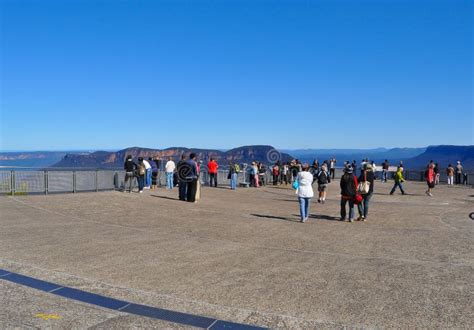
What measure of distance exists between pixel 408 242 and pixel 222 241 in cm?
410

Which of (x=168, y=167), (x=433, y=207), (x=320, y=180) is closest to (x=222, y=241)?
(x=320, y=180)

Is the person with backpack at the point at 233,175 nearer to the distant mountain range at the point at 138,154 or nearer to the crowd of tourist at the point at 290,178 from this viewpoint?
the crowd of tourist at the point at 290,178

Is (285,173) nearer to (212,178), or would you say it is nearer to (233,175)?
(212,178)

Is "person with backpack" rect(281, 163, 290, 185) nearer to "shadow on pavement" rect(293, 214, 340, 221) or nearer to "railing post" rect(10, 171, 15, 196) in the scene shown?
"shadow on pavement" rect(293, 214, 340, 221)

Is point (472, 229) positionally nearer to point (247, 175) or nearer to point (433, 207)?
point (433, 207)

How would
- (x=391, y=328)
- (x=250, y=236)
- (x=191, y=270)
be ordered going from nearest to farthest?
1. (x=391, y=328)
2. (x=191, y=270)
3. (x=250, y=236)

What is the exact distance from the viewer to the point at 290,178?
105 feet

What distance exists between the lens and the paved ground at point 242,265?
5.77 meters

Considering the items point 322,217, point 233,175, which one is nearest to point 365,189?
point 322,217

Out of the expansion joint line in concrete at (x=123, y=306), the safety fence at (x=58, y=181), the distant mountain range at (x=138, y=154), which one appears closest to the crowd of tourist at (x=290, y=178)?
the safety fence at (x=58, y=181)

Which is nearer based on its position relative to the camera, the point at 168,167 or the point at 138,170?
the point at 138,170

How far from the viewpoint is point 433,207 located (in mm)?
19188

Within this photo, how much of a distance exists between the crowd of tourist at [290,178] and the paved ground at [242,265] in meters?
0.78

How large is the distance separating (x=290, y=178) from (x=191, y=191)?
14.6m
